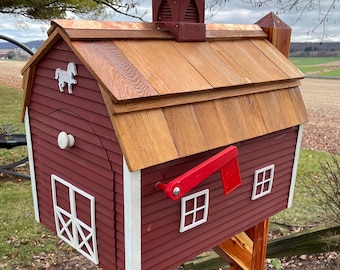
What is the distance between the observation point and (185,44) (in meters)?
1.82

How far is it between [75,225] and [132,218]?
0.51m

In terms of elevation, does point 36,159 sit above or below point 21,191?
above

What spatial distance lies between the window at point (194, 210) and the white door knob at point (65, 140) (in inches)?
22.3

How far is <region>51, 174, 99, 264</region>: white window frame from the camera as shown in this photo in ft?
5.77

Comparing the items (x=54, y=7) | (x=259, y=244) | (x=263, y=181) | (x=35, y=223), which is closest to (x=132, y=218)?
(x=263, y=181)

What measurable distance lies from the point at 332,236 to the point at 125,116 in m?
2.33

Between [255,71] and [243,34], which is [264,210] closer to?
[255,71]

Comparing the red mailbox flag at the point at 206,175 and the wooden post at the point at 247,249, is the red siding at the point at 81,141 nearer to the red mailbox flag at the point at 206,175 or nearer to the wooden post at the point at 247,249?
the red mailbox flag at the point at 206,175

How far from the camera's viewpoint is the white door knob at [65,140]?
1712 mm

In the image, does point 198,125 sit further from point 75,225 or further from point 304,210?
point 304,210

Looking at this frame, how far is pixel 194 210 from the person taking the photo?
69.3 inches

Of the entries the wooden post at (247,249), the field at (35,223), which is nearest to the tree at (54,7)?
the field at (35,223)

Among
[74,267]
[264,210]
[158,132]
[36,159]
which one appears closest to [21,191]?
[74,267]

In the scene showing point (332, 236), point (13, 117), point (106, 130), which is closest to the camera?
point (106, 130)
